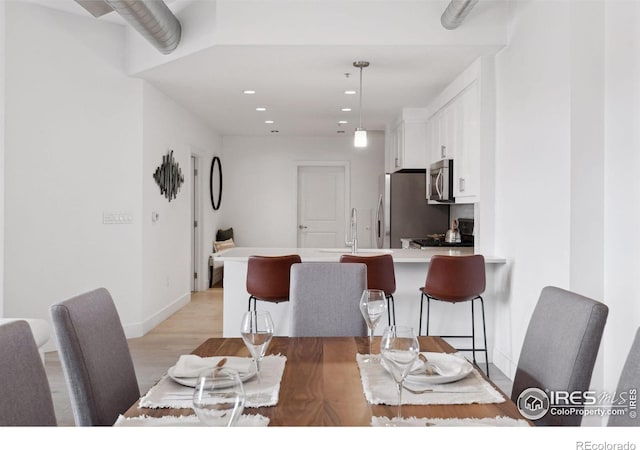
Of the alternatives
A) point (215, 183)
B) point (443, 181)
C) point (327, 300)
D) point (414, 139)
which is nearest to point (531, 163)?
point (443, 181)

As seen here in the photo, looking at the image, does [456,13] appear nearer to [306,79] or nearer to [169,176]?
[306,79]

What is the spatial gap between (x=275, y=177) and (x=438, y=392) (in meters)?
7.36

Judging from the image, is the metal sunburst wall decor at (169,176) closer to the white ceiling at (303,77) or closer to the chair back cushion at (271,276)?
the white ceiling at (303,77)

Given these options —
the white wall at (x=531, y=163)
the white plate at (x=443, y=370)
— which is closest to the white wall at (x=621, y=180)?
the white wall at (x=531, y=163)

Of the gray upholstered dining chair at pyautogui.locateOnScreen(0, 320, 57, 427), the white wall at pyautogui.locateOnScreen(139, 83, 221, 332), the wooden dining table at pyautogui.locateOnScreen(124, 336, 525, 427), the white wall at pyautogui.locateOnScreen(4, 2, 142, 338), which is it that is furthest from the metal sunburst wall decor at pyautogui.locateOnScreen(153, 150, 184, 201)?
the gray upholstered dining chair at pyautogui.locateOnScreen(0, 320, 57, 427)

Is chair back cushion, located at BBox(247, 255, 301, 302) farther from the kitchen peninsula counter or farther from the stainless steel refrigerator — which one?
the stainless steel refrigerator

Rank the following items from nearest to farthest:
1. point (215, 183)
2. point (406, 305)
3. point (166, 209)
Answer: point (406, 305) → point (166, 209) → point (215, 183)

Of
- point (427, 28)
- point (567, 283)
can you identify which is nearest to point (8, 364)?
point (567, 283)

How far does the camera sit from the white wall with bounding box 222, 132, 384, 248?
852cm

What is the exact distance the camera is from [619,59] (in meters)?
2.76

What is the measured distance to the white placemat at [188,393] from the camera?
1.26 meters

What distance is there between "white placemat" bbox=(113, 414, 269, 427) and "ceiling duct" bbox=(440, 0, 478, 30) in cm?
279

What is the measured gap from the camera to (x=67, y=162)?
4.39m

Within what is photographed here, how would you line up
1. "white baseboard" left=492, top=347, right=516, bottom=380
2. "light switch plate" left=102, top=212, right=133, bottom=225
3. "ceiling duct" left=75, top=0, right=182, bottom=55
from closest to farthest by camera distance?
1. "ceiling duct" left=75, top=0, right=182, bottom=55
2. "white baseboard" left=492, top=347, right=516, bottom=380
3. "light switch plate" left=102, top=212, right=133, bottom=225
